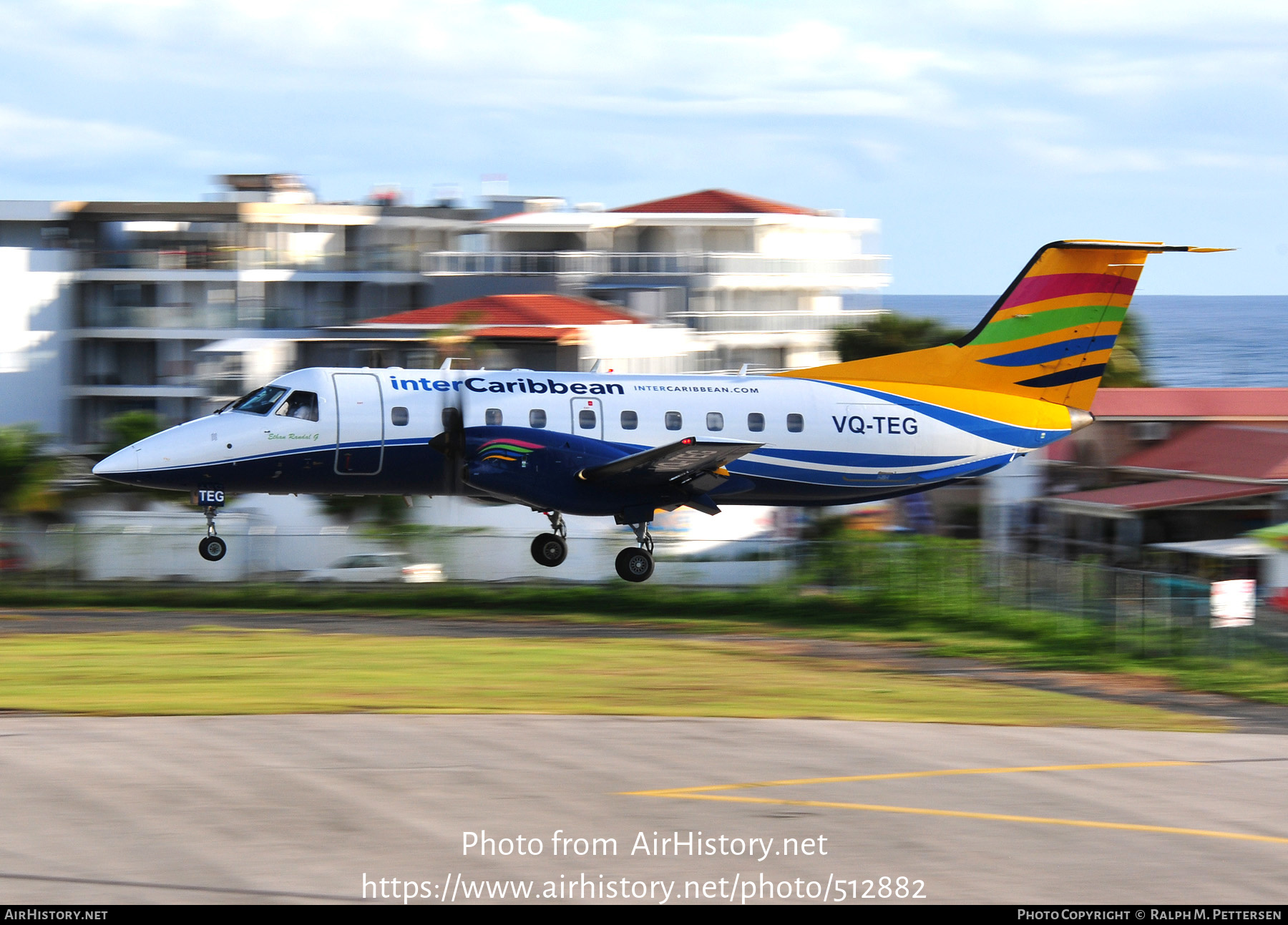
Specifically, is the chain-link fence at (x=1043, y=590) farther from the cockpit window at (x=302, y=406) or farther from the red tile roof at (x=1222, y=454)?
the cockpit window at (x=302, y=406)

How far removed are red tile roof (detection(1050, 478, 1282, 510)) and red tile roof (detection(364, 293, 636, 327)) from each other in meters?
16.3

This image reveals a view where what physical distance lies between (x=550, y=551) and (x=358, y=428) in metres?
4.09

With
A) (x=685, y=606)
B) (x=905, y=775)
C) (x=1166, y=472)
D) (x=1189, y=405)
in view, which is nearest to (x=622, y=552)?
(x=685, y=606)

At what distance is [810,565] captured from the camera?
24.6 m

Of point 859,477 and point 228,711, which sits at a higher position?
point 859,477

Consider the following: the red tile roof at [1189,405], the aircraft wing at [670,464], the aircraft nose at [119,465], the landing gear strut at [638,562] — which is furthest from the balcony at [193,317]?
the red tile roof at [1189,405]

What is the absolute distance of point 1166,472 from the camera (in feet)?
88.5

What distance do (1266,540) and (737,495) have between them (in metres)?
8.71

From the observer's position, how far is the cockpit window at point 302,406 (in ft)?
71.1

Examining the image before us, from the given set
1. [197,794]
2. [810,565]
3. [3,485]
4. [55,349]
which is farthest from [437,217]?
[197,794]

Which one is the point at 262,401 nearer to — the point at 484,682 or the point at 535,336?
the point at 484,682

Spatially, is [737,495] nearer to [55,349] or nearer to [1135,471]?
[1135,471]

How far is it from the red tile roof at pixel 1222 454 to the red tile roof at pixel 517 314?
16.4m

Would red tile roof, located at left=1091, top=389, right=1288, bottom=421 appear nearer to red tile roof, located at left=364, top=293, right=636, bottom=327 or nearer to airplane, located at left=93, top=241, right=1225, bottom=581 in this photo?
airplane, located at left=93, top=241, right=1225, bottom=581
